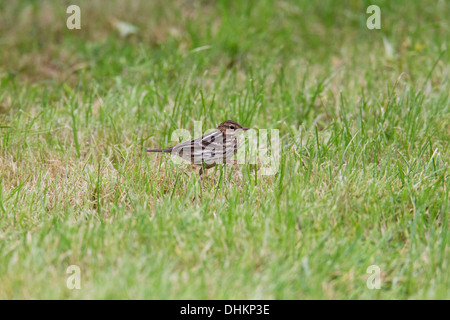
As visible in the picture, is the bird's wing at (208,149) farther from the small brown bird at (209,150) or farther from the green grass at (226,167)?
the green grass at (226,167)

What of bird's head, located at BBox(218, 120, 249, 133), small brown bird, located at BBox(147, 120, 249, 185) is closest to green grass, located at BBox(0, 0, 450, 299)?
small brown bird, located at BBox(147, 120, 249, 185)

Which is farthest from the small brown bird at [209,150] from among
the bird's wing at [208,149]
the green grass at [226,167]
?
the green grass at [226,167]

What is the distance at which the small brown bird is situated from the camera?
5.16 m

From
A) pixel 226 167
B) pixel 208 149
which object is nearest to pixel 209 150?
pixel 208 149

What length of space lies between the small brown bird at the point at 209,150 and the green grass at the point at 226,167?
14 cm

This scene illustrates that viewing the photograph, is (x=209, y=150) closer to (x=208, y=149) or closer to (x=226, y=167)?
(x=208, y=149)

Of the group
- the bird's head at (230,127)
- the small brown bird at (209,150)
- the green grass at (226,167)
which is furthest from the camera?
the bird's head at (230,127)

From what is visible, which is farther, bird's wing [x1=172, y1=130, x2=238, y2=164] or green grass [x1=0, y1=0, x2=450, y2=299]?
bird's wing [x1=172, y1=130, x2=238, y2=164]

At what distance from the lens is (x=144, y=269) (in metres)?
3.91

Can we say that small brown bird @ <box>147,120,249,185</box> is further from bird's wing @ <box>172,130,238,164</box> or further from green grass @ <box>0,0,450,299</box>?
green grass @ <box>0,0,450,299</box>

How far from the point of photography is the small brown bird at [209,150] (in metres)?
5.16

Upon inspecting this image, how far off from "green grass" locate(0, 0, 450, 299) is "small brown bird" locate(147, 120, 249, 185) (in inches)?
5.6

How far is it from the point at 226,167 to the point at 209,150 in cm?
35

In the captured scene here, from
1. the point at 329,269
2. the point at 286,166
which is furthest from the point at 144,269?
the point at 286,166
